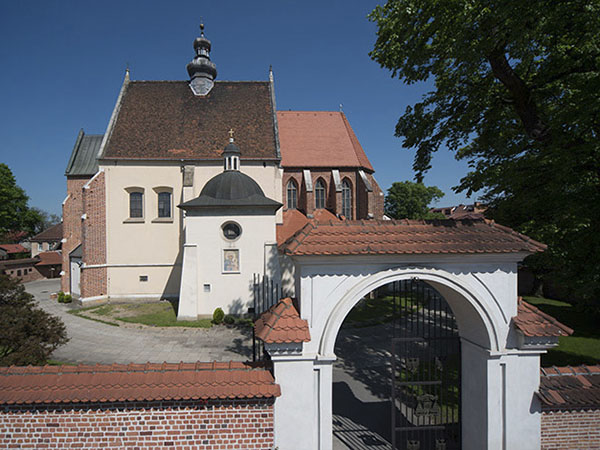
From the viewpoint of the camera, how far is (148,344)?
12.2m

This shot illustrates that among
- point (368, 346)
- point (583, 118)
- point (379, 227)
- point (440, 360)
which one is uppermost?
point (583, 118)

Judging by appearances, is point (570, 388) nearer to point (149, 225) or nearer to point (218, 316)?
point (218, 316)

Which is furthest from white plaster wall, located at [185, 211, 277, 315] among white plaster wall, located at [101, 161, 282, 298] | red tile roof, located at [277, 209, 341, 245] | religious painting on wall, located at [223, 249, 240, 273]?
white plaster wall, located at [101, 161, 282, 298]

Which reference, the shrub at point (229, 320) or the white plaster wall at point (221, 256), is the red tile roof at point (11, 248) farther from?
the shrub at point (229, 320)

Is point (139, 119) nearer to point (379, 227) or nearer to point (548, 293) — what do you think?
point (379, 227)

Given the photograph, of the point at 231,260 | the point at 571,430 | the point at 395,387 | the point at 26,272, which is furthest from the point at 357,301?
the point at 26,272

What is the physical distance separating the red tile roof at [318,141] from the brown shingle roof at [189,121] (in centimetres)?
345

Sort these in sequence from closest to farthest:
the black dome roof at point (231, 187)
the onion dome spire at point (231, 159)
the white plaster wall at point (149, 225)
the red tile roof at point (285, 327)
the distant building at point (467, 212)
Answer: the red tile roof at point (285, 327) → the black dome roof at point (231, 187) → the onion dome spire at point (231, 159) → the white plaster wall at point (149, 225) → the distant building at point (467, 212)

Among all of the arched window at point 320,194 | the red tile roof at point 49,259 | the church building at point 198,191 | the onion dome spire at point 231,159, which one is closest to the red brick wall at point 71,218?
the church building at point 198,191

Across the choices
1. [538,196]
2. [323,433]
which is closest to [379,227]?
[323,433]

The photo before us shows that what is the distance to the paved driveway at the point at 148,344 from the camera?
1081 cm

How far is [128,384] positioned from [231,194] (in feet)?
40.2

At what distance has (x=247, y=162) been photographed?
19594mm

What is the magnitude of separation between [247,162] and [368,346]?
495 inches
